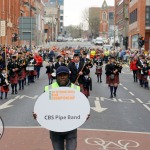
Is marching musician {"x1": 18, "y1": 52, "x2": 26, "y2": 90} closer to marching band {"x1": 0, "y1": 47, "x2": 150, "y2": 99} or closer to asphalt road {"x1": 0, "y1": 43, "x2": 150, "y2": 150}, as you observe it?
marching band {"x1": 0, "y1": 47, "x2": 150, "y2": 99}

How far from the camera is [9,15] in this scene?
6712cm

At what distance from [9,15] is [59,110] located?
60.9m

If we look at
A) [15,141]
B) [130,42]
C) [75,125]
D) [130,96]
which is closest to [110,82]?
[130,96]

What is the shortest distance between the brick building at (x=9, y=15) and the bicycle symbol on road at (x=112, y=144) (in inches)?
1931

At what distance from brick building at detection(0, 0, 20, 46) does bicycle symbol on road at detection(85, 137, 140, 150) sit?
161 feet

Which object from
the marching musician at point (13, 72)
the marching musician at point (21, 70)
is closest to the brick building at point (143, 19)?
the marching musician at point (21, 70)

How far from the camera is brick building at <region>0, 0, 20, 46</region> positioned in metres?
60.9

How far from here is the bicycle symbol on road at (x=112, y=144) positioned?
10.8 metres

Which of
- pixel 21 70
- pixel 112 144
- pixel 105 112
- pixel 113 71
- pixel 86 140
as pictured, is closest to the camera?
pixel 112 144

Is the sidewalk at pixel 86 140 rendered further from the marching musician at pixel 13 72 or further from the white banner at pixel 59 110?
the marching musician at pixel 13 72

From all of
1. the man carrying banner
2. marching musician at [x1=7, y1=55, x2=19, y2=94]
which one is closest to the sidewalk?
the man carrying banner

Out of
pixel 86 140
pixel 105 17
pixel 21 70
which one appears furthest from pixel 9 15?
pixel 105 17

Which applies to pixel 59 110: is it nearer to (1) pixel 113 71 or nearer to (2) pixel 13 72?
(1) pixel 113 71

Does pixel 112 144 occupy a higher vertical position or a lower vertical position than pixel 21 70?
lower
